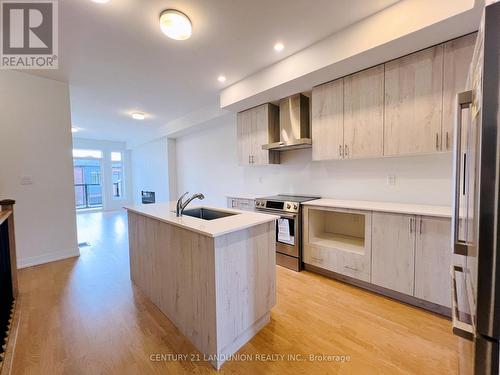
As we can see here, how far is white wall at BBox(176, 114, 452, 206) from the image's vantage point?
240cm

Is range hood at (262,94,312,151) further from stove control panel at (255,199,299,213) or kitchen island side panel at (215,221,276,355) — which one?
kitchen island side panel at (215,221,276,355)

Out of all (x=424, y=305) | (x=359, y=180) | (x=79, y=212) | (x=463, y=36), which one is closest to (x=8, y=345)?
(x=424, y=305)

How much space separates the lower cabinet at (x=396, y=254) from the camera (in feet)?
6.39

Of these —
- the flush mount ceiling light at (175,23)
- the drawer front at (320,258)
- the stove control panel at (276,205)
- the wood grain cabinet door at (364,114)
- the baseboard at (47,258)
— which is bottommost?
the baseboard at (47,258)

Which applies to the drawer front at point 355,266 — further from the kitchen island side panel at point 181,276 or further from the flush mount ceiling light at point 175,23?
the flush mount ceiling light at point 175,23

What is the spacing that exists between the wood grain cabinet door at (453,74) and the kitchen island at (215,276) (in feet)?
5.95

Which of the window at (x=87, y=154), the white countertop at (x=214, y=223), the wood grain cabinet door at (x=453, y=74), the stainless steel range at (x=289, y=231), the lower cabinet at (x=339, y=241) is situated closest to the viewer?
the white countertop at (x=214, y=223)

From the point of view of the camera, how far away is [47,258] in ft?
10.8

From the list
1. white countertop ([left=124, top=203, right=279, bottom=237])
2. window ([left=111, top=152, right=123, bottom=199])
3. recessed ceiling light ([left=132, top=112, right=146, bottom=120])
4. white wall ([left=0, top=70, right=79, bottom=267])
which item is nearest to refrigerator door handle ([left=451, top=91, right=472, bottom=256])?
white countertop ([left=124, top=203, right=279, bottom=237])

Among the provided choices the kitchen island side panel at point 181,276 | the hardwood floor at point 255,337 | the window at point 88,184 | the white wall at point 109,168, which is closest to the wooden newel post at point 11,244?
the hardwood floor at point 255,337

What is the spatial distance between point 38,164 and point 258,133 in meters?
3.29

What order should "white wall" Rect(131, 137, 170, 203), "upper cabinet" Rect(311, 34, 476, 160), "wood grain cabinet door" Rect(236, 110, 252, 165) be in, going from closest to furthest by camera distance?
"upper cabinet" Rect(311, 34, 476, 160) < "wood grain cabinet door" Rect(236, 110, 252, 165) < "white wall" Rect(131, 137, 170, 203)

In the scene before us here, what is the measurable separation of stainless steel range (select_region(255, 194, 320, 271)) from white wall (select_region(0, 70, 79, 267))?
3217 millimetres

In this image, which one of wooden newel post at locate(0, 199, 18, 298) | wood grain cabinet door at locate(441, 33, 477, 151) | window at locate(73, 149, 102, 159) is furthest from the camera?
window at locate(73, 149, 102, 159)
